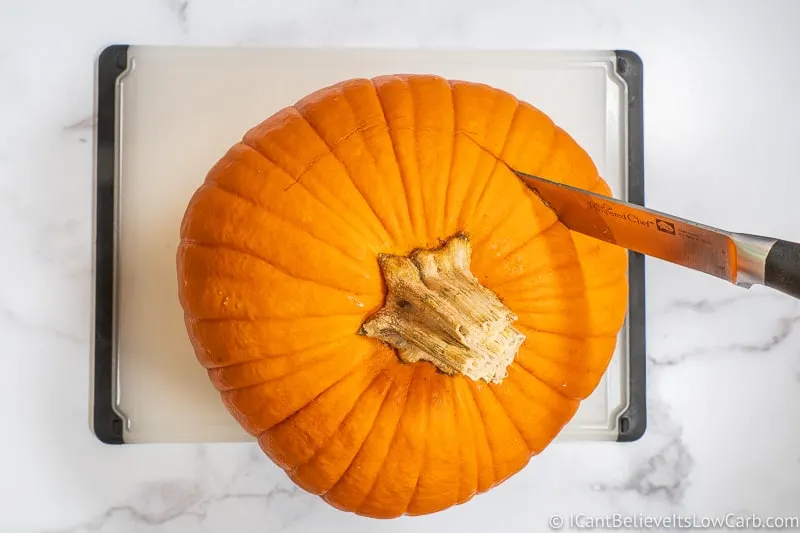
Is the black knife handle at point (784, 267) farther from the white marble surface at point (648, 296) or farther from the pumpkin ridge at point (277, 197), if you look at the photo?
the white marble surface at point (648, 296)

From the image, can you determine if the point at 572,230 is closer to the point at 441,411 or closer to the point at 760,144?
the point at 441,411

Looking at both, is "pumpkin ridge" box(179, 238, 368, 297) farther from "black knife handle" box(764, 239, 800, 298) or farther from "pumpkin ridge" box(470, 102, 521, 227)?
"black knife handle" box(764, 239, 800, 298)

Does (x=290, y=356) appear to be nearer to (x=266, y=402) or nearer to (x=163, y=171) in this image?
(x=266, y=402)

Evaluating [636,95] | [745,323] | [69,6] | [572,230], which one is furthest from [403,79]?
[745,323]

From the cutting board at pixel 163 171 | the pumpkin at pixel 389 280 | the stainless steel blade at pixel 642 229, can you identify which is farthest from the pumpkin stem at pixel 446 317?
the cutting board at pixel 163 171

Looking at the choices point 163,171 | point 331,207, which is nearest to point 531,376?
point 331,207

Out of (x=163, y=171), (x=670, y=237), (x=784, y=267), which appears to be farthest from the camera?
(x=163, y=171)

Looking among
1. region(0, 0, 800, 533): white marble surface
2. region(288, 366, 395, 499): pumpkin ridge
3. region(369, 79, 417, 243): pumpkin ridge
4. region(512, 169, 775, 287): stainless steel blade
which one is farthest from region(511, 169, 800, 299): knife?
region(0, 0, 800, 533): white marble surface
